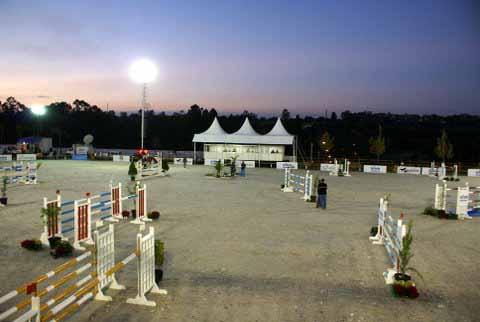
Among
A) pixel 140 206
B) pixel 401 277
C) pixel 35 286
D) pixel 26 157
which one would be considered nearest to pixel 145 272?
pixel 35 286

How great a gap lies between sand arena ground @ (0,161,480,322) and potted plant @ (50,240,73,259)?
0.78 ft

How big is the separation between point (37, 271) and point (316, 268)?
5792mm

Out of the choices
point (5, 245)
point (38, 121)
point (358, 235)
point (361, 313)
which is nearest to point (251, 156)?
point (358, 235)

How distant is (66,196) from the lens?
59.6 feet

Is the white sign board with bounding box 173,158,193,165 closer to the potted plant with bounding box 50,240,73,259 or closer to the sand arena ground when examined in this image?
the sand arena ground

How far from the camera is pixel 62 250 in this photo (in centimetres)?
886

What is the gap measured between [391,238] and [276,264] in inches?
125

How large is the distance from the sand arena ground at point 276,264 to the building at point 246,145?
24.6 meters

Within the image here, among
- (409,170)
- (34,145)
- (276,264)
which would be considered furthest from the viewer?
(34,145)

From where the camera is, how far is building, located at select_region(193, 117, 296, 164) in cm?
4138

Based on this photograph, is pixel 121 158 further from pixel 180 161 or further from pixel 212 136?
pixel 212 136

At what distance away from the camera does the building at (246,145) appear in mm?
41375

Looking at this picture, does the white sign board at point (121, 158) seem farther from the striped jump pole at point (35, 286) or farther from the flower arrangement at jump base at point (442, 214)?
the striped jump pole at point (35, 286)

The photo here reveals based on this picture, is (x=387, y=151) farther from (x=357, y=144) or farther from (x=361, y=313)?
(x=361, y=313)
